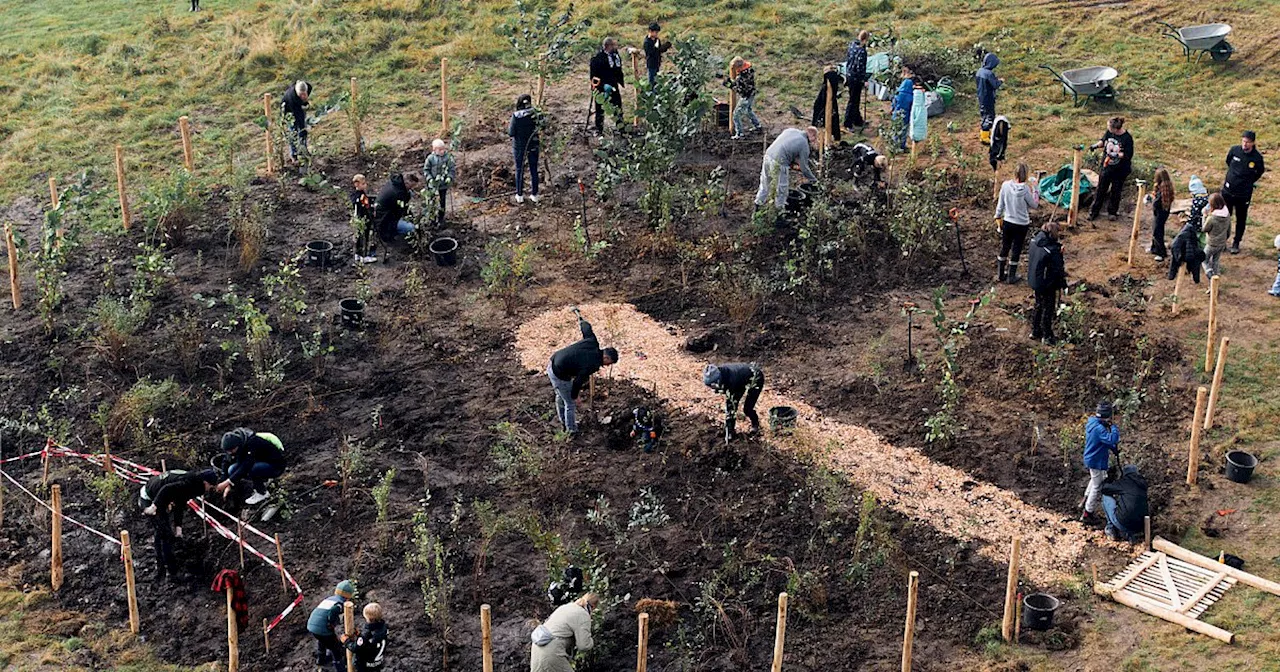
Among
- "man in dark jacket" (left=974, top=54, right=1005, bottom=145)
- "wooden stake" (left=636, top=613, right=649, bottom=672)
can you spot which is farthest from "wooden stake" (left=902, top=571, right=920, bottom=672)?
"man in dark jacket" (left=974, top=54, right=1005, bottom=145)

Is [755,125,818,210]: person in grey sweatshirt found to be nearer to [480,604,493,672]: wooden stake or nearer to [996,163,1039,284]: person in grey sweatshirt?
[996,163,1039,284]: person in grey sweatshirt

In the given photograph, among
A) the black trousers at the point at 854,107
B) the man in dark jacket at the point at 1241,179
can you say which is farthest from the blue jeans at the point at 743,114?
the man in dark jacket at the point at 1241,179

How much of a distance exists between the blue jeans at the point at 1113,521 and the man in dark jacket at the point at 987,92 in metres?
8.70

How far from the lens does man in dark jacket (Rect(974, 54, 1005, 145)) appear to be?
816 inches

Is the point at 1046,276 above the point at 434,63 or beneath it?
beneath

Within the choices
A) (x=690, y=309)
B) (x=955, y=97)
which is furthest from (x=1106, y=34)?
(x=690, y=309)

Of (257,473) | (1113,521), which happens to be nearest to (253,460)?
(257,473)

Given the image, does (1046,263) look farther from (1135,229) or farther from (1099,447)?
Result: (1099,447)

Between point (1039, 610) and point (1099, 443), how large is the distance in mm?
1898

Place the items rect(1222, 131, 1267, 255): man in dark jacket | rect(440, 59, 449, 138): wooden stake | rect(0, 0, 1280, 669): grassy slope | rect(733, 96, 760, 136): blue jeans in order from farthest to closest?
rect(440, 59, 449, 138): wooden stake < rect(0, 0, 1280, 669): grassy slope < rect(733, 96, 760, 136): blue jeans < rect(1222, 131, 1267, 255): man in dark jacket

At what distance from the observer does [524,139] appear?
19.3 m

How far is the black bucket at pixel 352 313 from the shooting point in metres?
16.8

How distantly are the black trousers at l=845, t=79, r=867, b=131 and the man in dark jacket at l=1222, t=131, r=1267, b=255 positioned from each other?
561cm

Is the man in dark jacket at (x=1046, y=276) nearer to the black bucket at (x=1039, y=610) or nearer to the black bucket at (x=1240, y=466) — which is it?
the black bucket at (x=1240, y=466)
